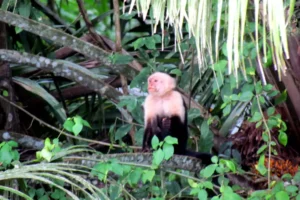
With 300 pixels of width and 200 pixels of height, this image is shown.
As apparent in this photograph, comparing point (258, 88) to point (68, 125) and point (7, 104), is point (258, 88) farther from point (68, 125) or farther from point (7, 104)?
point (7, 104)

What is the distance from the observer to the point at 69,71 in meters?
4.40

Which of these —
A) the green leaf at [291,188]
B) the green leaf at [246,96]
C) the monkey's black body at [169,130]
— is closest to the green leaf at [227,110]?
the green leaf at [246,96]

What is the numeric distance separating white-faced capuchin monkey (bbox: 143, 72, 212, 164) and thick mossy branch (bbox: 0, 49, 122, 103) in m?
0.21

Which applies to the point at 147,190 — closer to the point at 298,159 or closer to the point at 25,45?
the point at 298,159

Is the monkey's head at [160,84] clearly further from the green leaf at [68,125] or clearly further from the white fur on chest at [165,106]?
the green leaf at [68,125]

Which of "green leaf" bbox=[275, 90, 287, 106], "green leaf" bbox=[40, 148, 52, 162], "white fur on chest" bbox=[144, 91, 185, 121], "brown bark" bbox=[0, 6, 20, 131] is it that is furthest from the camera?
"brown bark" bbox=[0, 6, 20, 131]

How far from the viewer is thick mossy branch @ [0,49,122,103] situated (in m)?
4.39

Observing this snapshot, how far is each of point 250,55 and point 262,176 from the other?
0.68 meters

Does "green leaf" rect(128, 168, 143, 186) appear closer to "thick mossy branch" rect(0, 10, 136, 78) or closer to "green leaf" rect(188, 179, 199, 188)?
"green leaf" rect(188, 179, 199, 188)

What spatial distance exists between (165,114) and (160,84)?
26cm

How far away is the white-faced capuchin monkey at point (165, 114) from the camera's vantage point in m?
4.40

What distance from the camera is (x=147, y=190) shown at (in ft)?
13.1

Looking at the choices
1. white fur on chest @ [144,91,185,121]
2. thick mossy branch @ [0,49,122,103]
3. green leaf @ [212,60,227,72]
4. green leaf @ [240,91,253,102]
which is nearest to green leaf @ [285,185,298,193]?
green leaf @ [240,91,253,102]

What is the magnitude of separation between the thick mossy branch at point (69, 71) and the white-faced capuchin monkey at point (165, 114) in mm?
209
